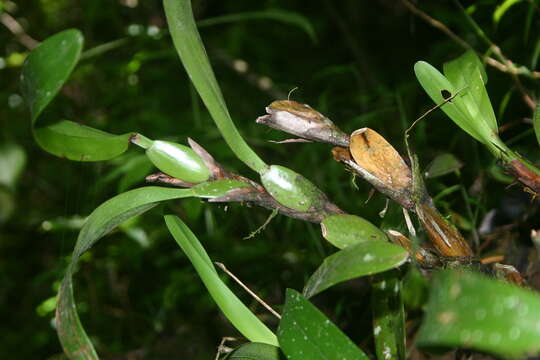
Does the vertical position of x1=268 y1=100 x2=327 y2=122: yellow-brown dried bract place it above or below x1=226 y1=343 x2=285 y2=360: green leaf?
above

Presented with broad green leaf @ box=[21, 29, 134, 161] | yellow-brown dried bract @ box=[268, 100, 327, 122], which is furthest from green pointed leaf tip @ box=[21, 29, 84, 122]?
yellow-brown dried bract @ box=[268, 100, 327, 122]

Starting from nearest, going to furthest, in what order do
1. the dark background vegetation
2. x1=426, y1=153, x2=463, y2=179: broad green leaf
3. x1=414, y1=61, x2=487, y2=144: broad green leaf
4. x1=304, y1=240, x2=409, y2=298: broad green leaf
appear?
x1=304, y1=240, x2=409, y2=298: broad green leaf, x1=414, y1=61, x2=487, y2=144: broad green leaf, x1=426, y1=153, x2=463, y2=179: broad green leaf, the dark background vegetation

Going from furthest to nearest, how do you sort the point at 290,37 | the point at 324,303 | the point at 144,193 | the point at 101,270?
1. the point at 290,37
2. the point at 101,270
3. the point at 324,303
4. the point at 144,193

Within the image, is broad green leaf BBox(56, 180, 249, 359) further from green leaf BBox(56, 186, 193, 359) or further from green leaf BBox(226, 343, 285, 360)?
green leaf BBox(226, 343, 285, 360)

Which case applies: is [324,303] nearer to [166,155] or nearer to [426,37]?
[166,155]

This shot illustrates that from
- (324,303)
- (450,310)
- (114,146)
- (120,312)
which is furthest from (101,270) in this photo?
(450,310)

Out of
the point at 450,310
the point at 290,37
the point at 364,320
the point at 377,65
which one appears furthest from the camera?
the point at 290,37

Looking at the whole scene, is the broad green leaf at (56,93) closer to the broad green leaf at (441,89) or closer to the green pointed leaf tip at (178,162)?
the green pointed leaf tip at (178,162)

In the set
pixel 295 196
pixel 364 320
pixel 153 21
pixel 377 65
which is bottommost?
pixel 377 65
